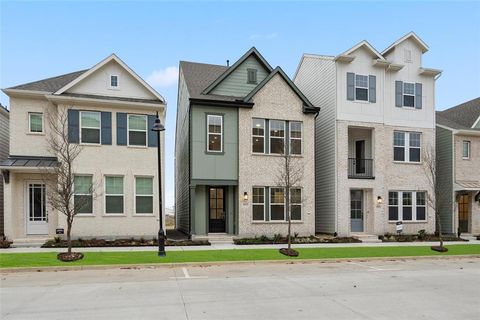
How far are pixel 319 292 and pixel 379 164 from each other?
15539mm

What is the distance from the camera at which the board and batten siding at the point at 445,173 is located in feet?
82.2

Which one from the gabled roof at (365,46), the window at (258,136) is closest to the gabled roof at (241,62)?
the window at (258,136)

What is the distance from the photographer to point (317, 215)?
2452 centimetres

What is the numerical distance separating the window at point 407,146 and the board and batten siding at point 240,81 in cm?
906

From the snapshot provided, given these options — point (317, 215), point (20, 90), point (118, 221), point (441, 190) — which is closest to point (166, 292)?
point (118, 221)

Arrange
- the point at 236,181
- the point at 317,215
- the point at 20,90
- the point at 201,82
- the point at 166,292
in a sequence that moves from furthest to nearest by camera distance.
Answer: the point at 317,215 < the point at 201,82 < the point at 236,181 < the point at 20,90 < the point at 166,292

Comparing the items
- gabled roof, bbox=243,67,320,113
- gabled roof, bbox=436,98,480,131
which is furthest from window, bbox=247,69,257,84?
gabled roof, bbox=436,98,480,131

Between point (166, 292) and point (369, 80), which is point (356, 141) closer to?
point (369, 80)

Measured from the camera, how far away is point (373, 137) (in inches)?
911

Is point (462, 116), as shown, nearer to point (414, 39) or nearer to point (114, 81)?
point (414, 39)

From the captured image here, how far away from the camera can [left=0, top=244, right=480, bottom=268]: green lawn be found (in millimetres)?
13000

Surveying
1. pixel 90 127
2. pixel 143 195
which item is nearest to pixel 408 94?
pixel 143 195

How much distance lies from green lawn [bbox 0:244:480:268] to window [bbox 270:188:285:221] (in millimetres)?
4491

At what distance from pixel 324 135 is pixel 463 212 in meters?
11.3
